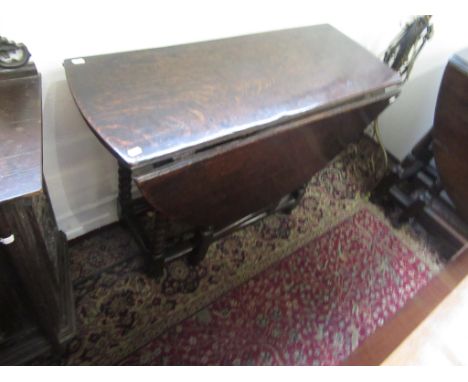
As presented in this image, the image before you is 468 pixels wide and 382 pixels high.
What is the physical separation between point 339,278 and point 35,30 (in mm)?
1326

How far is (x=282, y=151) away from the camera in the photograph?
98cm

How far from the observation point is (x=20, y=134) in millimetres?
635

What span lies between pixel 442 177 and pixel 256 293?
0.87 metres

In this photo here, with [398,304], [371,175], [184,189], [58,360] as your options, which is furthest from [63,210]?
[371,175]

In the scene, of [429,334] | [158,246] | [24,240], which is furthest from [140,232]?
[429,334]

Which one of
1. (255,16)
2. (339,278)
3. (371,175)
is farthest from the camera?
(371,175)

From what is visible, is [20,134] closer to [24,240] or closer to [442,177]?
[24,240]

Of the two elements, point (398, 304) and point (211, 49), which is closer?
point (211, 49)

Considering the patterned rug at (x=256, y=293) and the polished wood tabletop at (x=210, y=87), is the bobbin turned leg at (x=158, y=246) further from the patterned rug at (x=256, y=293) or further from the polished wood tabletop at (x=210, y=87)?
the polished wood tabletop at (x=210, y=87)

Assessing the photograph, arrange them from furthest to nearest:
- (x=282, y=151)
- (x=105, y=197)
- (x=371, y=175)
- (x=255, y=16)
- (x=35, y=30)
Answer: (x=371, y=175), (x=105, y=197), (x=255, y=16), (x=282, y=151), (x=35, y=30)

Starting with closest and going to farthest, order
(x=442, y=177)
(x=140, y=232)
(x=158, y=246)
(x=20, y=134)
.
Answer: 1. (x=20, y=134)
2. (x=158, y=246)
3. (x=140, y=232)
4. (x=442, y=177)

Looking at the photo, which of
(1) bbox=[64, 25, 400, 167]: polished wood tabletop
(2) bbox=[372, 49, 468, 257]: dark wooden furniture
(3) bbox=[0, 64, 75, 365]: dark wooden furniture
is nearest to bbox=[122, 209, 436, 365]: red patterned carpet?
(2) bbox=[372, 49, 468, 257]: dark wooden furniture

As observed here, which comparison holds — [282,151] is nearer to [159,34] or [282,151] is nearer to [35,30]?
[159,34]

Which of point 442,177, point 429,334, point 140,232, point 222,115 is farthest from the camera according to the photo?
point 442,177
